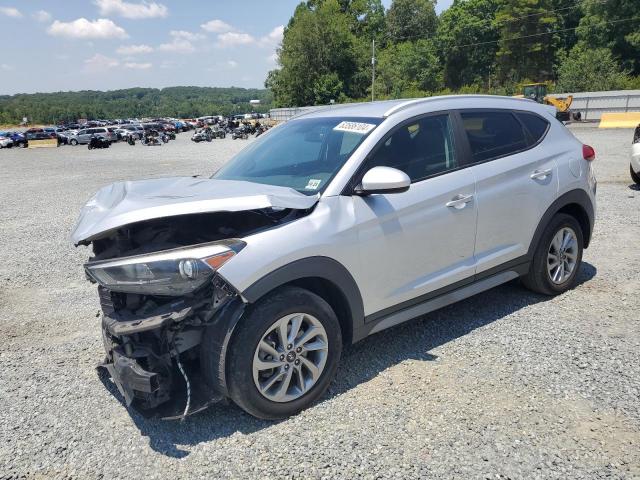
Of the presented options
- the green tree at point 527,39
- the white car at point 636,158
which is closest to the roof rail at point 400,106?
the white car at point 636,158

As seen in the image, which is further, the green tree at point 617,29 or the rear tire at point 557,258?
the green tree at point 617,29

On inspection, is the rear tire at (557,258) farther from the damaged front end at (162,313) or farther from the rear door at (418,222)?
the damaged front end at (162,313)

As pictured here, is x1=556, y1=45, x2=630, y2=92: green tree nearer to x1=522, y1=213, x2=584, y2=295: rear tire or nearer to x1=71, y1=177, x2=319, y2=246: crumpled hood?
x1=522, y1=213, x2=584, y2=295: rear tire

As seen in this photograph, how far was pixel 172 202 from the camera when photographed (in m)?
2.93

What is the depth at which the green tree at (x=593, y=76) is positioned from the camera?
1654 inches

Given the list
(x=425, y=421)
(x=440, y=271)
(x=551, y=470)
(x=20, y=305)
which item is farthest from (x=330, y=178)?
(x=20, y=305)

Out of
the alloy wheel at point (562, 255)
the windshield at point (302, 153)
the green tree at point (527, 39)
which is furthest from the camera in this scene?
the green tree at point (527, 39)

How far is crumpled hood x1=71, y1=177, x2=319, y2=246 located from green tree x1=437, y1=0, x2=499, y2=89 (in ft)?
254

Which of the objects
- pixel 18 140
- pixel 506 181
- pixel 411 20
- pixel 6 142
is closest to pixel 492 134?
pixel 506 181

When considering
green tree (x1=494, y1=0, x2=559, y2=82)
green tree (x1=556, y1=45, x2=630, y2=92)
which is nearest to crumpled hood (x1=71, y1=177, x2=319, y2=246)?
green tree (x1=556, y1=45, x2=630, y2=92)

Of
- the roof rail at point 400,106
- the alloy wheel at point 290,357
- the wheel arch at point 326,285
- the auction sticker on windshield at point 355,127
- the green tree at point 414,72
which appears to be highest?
the green tree at point 414,72

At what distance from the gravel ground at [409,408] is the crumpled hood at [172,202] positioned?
1183mm

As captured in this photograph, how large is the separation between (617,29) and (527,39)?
15743mm

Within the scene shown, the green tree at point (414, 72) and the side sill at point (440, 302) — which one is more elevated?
the green tree at point (414, 72)
